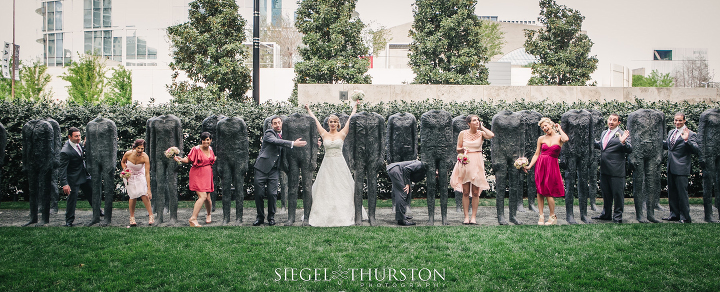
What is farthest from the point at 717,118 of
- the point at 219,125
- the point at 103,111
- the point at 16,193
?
the point at 16,193

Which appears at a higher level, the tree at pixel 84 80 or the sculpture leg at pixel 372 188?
the tree at pixel 84 80

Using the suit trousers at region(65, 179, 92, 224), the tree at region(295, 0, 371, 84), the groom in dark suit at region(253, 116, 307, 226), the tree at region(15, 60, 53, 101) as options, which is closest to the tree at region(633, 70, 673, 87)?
the tree at region(295, 0, 371, 84)

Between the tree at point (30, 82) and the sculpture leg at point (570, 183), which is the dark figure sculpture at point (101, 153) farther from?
the tree at point (30, 82)

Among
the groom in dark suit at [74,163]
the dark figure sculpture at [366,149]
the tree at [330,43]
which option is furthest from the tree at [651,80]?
the groom in dark suit at [74,163]

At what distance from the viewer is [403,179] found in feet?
29.6

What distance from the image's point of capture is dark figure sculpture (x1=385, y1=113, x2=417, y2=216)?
362 inches

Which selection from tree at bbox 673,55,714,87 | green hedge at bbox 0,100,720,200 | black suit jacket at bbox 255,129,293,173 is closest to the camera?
black suit jacket at bbox 255,129,293,173

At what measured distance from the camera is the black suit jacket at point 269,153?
8.77 m

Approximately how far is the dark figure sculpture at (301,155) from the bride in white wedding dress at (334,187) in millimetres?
125

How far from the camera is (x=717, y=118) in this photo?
29.0 feet

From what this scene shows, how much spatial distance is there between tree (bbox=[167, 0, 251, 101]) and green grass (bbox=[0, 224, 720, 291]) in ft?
47.0

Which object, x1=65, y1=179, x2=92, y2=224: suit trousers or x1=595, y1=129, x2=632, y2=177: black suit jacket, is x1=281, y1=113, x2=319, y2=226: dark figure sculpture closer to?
x1=65, y1=179, x2=92, y2=224: suit trousers

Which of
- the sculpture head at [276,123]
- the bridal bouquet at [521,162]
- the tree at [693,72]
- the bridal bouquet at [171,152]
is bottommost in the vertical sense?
the bridal bouquet at [521,162]

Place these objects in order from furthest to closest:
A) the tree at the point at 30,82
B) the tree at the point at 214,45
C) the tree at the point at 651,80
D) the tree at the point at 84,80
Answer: the tree at the point at 651,80, the tree at the point at 30,82, the tree at the point at 84,80, the tree at the point at 214,45
